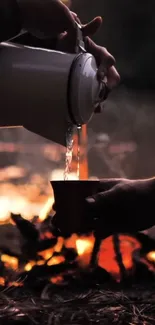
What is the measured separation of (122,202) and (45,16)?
525 mm

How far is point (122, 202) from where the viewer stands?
99 cm

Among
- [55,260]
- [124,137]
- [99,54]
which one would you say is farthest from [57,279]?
[99,54]

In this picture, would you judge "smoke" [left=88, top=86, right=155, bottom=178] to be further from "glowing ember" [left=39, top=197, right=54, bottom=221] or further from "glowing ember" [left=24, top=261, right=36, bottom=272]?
"glowing ember" [left=24, top=261, right=36, bottom=272]

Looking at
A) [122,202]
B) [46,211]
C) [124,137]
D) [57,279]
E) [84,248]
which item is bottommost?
[57,279]

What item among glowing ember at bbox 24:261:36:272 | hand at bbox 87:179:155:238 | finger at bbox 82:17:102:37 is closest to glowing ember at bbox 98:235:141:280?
glowing ember at bbox 24:261:36:272

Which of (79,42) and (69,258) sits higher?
(79,42)

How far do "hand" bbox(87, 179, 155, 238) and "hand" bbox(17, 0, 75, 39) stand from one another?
0.39 m

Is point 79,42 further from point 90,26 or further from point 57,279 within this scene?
point 57,279

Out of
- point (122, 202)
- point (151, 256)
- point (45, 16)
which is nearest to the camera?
point (45, 16)

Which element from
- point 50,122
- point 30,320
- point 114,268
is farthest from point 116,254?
point 50,122

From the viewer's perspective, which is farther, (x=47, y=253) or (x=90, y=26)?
(x=47, y=253)

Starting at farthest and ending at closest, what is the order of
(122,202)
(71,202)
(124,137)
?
1. (124,137)
2. (122,202)
3. (71,202)

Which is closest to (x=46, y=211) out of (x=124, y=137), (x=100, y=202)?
(x=124, y=137)

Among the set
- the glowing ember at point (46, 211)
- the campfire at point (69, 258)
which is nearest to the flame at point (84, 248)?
the campfire at point (69, 258)
